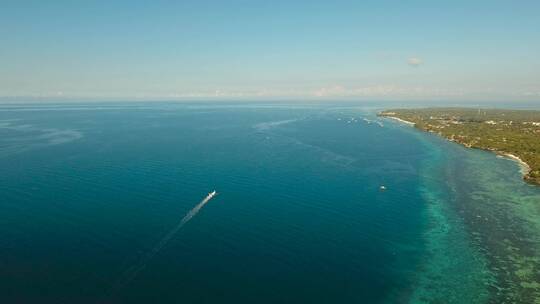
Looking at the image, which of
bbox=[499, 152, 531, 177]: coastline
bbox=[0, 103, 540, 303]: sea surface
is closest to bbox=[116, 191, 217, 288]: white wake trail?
bbox=[0, 103, 540, 303]: sea surface

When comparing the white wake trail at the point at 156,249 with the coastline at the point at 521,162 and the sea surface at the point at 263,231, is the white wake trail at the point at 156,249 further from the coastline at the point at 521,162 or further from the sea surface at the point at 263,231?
the coastline at the point at 521,162

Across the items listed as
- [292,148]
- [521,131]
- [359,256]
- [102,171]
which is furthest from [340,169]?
[521,131]

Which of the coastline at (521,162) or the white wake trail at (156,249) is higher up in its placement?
the coastline at (521,162)

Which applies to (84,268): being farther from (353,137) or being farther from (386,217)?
(353,137)

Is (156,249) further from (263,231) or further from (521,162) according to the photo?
(521,162)

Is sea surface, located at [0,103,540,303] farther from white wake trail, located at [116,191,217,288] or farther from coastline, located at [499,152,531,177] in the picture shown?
coastline, located at [499,152,531,177]

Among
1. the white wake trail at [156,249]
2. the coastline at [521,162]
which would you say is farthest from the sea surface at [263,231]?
the coastline at [521,162]
